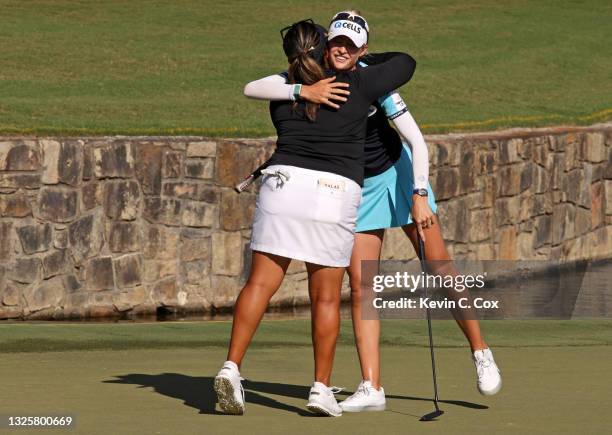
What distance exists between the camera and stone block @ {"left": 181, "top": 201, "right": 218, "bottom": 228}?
13430 millimetres

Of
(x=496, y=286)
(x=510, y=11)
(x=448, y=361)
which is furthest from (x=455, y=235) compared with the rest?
(x=510, y=11)

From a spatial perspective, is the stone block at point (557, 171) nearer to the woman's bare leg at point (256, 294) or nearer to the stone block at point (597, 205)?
the stone block at point (597, 205)

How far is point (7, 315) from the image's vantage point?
Result: 1260 cm

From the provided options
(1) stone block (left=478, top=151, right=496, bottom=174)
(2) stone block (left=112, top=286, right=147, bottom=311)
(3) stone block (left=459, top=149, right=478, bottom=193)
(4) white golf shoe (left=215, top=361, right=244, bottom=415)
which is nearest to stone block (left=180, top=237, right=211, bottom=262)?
(2) stone block (left=112, top=286, right=147, bottom=311)

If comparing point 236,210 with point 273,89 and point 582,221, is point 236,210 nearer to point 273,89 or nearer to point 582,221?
point 582,221

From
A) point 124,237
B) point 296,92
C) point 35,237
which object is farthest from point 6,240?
point 296,92

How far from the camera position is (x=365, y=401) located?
689 centimetres

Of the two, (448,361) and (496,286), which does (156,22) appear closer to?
(496,286)

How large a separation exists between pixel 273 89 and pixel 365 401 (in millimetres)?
1432

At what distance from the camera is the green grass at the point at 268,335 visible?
8.91 m

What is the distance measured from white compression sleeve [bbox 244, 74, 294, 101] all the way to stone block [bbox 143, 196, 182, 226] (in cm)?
649

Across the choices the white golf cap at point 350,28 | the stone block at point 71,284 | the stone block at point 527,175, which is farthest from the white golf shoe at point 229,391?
the stone block at point 527,175

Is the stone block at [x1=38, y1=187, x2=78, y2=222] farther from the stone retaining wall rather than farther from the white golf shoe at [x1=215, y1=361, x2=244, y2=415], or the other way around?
the white golf shoe at [x1=215, y1=361, x2=244, y2=415]

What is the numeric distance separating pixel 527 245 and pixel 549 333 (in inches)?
273
